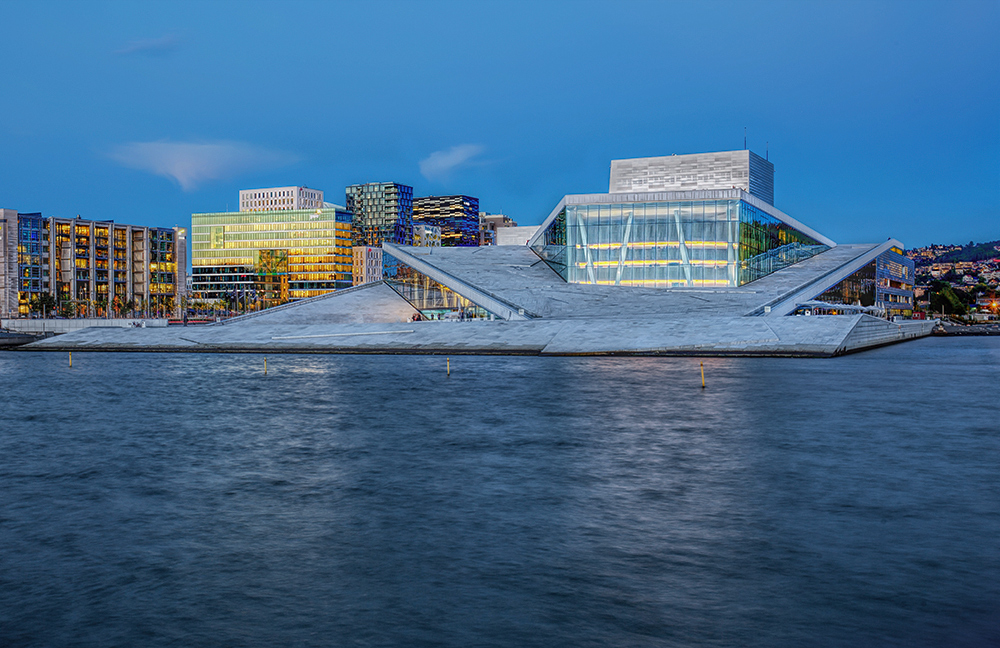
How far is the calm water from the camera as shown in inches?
332

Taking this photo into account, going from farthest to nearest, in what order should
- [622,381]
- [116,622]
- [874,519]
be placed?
1. [622,381]
2. [874,519]
3. [116,622]

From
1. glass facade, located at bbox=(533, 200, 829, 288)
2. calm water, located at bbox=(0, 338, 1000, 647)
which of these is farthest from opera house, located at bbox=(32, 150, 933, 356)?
calm water, located at bbox=(0, 338, 1000, 647)

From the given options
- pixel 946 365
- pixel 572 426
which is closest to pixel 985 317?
pixel 946 365

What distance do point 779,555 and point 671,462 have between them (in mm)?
6602

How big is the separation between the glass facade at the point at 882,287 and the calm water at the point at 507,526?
67.5m

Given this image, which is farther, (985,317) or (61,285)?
(985,317)

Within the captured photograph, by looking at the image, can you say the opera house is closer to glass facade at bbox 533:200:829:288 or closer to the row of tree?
glass facade at bbox 533:200:829:288

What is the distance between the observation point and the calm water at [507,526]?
8422 millimetres

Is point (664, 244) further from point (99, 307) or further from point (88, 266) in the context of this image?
point (88, 266)

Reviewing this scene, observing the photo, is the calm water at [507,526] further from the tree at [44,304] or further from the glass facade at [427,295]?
the tree at [44,304]

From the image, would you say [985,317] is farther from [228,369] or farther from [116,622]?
[116,622]

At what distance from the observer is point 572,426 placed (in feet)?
74.7

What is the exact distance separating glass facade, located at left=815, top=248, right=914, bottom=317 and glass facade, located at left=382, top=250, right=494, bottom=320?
34.1m

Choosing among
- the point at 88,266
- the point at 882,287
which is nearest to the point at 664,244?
the point at 882,287
